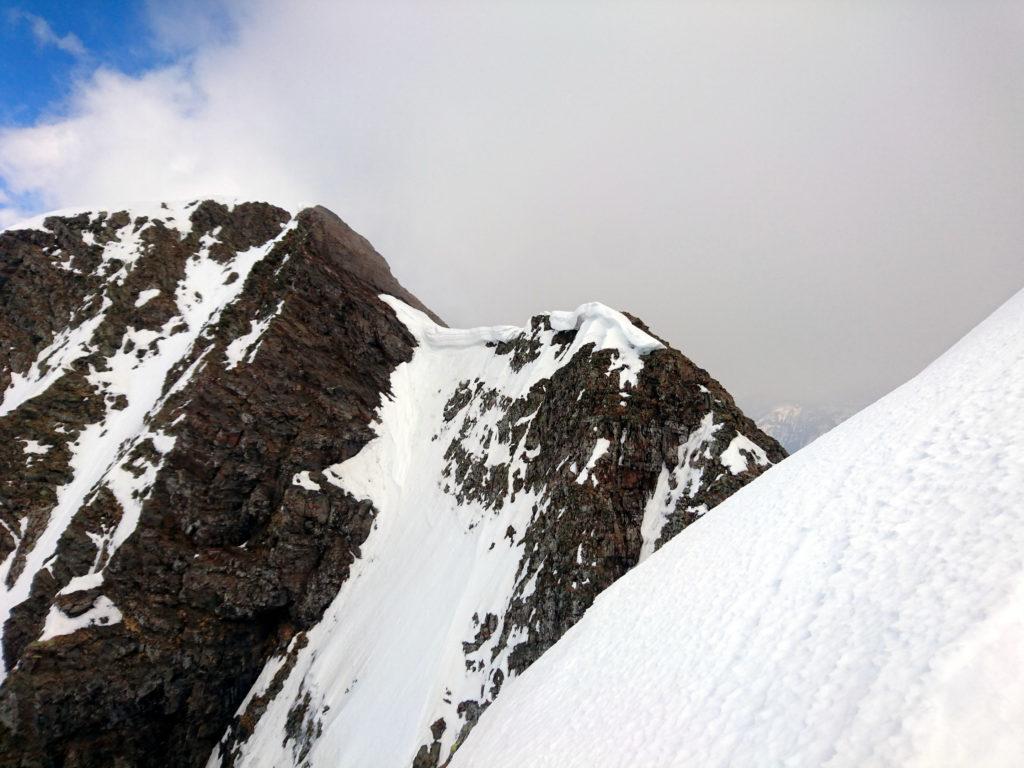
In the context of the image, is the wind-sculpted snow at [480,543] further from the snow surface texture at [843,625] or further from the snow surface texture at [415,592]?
the snow surface texture at [843,625]

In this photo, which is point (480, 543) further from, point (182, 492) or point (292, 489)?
point (182, 492)

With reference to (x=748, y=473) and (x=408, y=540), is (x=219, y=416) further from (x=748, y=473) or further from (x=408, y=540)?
(x=748, y=473)

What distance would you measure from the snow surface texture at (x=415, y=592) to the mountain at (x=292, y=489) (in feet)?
0.64

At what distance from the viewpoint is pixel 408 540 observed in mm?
35312

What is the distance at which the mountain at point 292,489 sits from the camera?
23.3 m

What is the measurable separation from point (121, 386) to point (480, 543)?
3761 centimetres

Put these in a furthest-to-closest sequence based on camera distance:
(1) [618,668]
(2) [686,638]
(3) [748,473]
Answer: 1. (3) [748,473]
2. (1) [618,668]
3. (2) [686,638]

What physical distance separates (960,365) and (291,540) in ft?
131

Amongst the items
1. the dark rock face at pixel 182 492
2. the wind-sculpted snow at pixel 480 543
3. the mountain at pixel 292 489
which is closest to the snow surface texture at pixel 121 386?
the mountain at pixel 292 489

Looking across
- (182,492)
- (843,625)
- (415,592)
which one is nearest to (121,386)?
(182,492)

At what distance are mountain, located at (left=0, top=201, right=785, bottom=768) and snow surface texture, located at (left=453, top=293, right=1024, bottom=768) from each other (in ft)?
38.1

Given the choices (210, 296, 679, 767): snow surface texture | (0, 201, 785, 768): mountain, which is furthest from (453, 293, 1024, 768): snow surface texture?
(210, 296, 679, 767): snow surface texture

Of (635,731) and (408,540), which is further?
(408,540)

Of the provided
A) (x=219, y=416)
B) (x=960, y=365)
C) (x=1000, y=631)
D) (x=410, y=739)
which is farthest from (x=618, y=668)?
(x=219, y=416)
